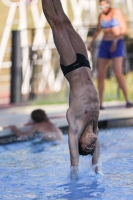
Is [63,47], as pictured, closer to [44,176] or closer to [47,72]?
[44,176]

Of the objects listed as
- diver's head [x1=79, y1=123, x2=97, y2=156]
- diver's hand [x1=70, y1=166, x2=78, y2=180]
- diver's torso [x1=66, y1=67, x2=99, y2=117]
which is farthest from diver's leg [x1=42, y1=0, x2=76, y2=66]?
diver's hand [x1=70, y1=166, x2=78, y2=180]

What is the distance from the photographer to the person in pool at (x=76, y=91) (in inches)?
223

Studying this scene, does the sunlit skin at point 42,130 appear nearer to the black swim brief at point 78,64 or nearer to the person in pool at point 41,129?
the person in pool at point 41,129

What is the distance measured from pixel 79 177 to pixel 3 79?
15681 mm

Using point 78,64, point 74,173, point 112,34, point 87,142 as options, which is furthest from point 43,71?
point 87,142

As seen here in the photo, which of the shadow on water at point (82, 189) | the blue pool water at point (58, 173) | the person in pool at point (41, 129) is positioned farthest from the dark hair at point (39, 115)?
the shadow on water at point (82, 189)

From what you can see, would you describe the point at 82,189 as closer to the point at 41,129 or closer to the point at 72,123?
the point at 72,123

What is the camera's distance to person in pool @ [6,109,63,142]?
27.6ft

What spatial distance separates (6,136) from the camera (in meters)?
8.56

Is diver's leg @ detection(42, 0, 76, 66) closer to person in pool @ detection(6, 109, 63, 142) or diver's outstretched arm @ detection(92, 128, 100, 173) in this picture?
→ diver's outstretched arm @ detection(92, 128, 100, 173)

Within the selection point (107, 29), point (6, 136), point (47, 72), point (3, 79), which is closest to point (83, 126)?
point (6, 136)

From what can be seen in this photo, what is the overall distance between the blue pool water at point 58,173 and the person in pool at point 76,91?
191 mm

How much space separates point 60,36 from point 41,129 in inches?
101

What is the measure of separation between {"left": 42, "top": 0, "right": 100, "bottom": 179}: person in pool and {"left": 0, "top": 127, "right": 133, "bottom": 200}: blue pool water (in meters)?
0.19
